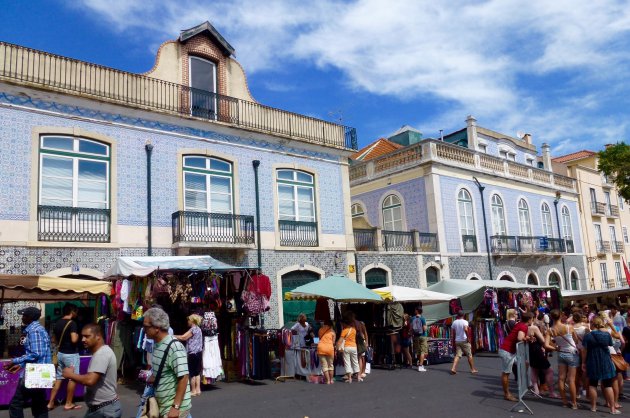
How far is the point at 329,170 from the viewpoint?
17641 mm

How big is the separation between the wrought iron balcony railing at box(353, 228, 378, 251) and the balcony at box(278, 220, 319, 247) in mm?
2568

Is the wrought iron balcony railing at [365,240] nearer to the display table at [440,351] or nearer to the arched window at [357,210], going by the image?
the arched window at [357,210]

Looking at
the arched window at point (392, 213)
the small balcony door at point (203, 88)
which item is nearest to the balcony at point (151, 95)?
the small balcony door at point (203, 88)

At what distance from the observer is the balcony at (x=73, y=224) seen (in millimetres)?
11914

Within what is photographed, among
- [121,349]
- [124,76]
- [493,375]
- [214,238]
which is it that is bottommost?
[493,375]

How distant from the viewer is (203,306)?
1048cm

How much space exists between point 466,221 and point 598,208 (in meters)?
13.0

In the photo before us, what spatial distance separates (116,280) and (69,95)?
4.90 m

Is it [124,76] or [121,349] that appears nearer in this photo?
[121,349]

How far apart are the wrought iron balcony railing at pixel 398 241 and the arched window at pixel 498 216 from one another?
539 centimetres

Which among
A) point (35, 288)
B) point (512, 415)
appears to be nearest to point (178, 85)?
point (35, 288)

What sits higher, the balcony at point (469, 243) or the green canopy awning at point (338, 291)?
the balcony at point (469, 243)

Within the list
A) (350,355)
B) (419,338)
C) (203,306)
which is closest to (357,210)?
(419,338)

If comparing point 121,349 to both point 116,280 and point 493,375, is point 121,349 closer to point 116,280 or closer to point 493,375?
point 116,280
